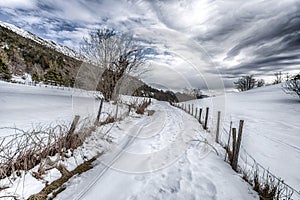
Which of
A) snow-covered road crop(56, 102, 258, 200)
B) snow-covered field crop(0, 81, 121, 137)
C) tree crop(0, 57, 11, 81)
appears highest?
tree crop(0, 57, 11, 81)

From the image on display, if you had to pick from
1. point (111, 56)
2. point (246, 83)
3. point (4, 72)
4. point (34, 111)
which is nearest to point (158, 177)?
point (34, 111)

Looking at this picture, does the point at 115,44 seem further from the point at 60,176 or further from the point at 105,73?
the point at 60,176

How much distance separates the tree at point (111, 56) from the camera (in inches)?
553

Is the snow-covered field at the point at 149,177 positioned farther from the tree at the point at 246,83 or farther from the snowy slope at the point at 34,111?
the tree at the point at 246,83

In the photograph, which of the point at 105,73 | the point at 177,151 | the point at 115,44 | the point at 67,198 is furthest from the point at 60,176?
the point at 115,44

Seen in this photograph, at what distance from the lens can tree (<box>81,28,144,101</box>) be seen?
1405 centimetres

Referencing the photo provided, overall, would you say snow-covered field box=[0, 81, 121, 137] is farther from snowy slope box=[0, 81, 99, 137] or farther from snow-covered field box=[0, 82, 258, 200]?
snow-covered field box=[0, 82, 258, 200]

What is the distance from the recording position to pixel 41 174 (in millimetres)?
2488

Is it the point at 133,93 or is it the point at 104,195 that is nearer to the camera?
the point at 104,195

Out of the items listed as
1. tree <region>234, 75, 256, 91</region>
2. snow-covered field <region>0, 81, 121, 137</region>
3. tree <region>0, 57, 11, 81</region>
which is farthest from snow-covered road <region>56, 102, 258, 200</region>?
tree <region>234, 75, 256, 91</region>

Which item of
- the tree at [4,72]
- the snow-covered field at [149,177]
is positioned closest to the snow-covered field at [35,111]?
the snow-covered field at [149,177]

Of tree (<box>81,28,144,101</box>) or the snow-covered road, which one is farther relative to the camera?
tree (<box>81,28,144,101</box>)

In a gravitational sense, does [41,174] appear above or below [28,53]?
below

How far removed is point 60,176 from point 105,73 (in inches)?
479
